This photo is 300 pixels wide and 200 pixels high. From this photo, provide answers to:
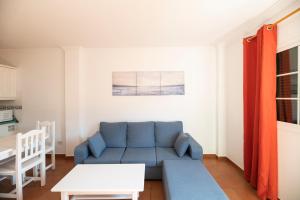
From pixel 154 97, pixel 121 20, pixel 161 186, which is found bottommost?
pixel 161 186

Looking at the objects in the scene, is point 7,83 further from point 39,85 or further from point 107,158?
point 107,158

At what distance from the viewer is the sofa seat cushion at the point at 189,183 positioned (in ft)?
5.56

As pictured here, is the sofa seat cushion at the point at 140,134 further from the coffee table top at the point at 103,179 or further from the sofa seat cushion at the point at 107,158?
the coffee table top at the point at 103,179

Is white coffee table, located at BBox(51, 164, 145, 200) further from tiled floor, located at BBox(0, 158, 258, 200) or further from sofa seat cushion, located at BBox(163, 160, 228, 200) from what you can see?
tiled floor, located at BBox(0, 158, 258, 200)

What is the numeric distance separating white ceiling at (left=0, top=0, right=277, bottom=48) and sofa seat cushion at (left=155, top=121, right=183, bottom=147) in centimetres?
171

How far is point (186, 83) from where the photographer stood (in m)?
3.71

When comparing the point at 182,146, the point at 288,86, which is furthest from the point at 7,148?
the point at 288,86

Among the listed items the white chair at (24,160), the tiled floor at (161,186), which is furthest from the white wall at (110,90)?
the white chair at (24,160)

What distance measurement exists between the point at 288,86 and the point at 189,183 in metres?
1.71

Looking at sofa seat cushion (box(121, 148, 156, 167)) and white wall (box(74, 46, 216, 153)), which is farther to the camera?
white wall (box(74, 46, 216, 153))

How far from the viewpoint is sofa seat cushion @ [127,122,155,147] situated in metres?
3.33

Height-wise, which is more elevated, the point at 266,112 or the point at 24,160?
the point at 266,112

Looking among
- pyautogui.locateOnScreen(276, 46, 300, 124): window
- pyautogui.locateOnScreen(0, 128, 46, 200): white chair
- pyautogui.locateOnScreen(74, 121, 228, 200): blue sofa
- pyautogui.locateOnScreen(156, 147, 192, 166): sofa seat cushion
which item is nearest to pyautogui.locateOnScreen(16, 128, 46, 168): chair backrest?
pyautogui.locateOnScreen(0, 128, 46, 200): white chair

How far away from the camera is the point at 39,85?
3840 mm
